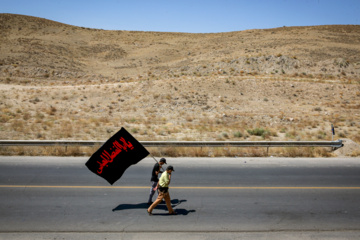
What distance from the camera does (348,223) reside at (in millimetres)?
6859

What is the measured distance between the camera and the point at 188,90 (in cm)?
3306

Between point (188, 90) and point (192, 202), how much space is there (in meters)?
25.5

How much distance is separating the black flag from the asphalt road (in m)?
0.87

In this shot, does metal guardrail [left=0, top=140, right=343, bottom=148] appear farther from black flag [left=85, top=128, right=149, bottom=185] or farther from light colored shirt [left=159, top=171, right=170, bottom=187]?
light colored shirt [left=159, top=171, right=170, bottom=187]

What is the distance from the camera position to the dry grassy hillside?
70.2ft

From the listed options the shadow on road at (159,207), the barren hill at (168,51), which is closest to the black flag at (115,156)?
the shadow on road at (159,207)

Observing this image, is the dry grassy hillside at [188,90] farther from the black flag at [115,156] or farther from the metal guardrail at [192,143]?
the black flag at [115,156]

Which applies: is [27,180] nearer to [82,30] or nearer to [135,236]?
[135,236]

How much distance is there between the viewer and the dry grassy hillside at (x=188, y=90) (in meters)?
21.4

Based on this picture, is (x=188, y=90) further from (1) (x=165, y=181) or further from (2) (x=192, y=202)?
(1) (x=165, y=181)

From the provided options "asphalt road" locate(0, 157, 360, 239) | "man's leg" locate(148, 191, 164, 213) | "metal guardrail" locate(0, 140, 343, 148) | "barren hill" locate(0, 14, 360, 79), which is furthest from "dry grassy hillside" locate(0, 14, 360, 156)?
"man's leg" locate(148, 191, 164, 213)

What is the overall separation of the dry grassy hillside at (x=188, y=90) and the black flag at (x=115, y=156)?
5.74 metres

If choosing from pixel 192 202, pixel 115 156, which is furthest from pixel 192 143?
pixel 115 156

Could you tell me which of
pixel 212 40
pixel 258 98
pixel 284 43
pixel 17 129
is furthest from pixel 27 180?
pixel 212 40
